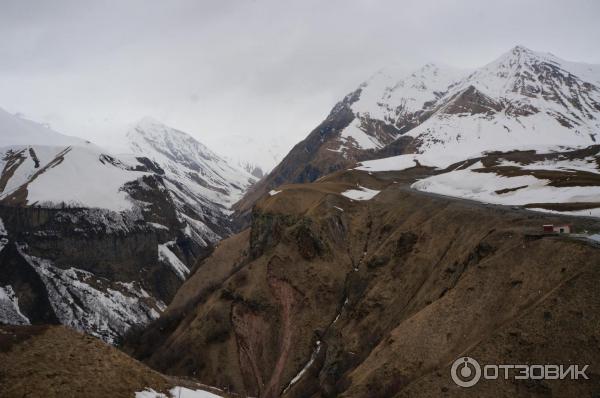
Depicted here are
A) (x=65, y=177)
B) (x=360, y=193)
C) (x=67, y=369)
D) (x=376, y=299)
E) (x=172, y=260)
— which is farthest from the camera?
(x=65, y=177)

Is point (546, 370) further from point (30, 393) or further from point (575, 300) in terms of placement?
point (30, 393)

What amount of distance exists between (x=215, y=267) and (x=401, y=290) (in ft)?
173

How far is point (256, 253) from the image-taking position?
87188 mm

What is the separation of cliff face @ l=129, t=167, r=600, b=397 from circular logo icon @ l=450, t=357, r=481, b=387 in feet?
1.83

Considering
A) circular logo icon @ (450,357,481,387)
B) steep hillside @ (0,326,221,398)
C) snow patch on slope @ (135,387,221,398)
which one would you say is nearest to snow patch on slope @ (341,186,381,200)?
circular logo icon @ (450,357,481,387)

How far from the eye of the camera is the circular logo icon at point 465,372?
2847 centimetres

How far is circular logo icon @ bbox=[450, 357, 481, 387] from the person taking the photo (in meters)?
28.5

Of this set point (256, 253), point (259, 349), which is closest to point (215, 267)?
point (256, 253)

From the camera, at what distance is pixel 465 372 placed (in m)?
29.1

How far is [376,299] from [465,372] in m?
29.3

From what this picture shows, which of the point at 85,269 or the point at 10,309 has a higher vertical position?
the point at 85,269

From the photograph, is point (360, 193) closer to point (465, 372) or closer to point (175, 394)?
point (465, 372)

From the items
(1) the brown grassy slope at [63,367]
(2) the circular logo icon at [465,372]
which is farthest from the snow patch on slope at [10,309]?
(2) the circular logo icon at [465,372]

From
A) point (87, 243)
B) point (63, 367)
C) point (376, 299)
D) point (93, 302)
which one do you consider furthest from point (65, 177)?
point (63, 367)
